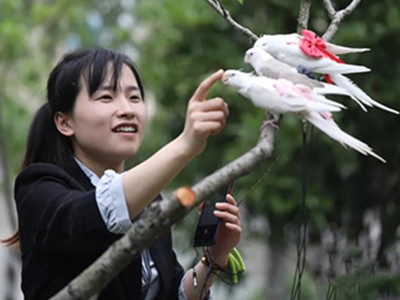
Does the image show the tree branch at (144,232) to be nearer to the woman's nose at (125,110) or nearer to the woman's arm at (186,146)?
the woman's arm at (186,146)

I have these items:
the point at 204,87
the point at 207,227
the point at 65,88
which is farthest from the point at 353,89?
the point at 65,88

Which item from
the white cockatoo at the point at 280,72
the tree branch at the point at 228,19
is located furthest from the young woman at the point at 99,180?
the tree branch at the point at 228,19

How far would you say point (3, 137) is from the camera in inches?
249

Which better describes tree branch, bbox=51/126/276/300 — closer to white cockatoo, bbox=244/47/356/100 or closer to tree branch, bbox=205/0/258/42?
white cockatoo, bbox=244/47/356/100

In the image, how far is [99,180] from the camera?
7.41ft

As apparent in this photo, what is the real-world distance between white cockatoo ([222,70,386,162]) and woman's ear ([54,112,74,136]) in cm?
65

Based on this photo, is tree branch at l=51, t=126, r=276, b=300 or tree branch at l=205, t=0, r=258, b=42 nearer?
tree branch at l=51, t=126, r=276, b=300

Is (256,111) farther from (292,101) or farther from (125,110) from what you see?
(292,101)

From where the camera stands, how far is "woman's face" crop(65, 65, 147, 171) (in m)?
2.25

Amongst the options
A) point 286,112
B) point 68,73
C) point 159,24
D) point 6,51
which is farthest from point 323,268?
point 286,112

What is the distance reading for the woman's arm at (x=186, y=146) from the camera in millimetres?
1813

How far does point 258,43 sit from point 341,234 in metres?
3.96

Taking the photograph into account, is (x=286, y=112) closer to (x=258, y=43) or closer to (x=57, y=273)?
(x=258, y=43)

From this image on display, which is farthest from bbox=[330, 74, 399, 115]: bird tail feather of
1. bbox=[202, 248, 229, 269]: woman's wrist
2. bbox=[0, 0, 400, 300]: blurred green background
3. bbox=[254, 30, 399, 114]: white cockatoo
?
bbox=[0, 0, 400, 300]: blurred green background
